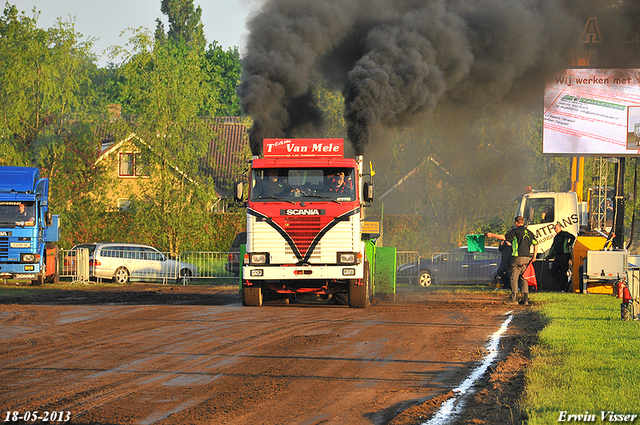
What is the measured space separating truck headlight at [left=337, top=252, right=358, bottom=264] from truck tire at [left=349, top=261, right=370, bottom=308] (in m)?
0.55

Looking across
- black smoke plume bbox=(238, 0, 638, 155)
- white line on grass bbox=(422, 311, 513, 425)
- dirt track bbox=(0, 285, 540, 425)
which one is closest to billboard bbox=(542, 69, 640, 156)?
black smoke plume bbox=(238, 0, 638, 155)

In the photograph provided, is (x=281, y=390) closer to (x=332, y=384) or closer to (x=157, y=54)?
(x=332, y=384)

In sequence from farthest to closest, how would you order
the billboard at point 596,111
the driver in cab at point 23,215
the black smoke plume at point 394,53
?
1. the billboard at point 596,111
2. the driver in cab at point 23,215
3. the black smoke plume at point 394,53

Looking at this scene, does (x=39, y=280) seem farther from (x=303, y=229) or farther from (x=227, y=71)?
(x=227, y=71)

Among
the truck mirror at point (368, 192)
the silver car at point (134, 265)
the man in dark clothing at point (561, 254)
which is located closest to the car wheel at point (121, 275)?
the silver car at point (134, 265)

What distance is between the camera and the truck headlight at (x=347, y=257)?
14.7 metres

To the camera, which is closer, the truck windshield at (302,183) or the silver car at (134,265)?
the truck windshield at (302,183)

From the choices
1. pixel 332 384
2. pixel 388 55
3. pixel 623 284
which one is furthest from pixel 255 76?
pixel 332 384

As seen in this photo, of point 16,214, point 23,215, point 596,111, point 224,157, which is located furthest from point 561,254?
point 224,157

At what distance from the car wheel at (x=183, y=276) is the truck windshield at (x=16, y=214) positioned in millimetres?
6190

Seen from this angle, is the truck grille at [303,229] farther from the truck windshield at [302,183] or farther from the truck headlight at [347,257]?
the truck headlight at [347,257]

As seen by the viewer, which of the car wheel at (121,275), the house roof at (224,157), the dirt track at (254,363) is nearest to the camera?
the dirt track at (254,363)

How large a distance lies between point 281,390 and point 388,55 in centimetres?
1485

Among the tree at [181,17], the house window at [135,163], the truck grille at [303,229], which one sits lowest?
the truck grille at [303,229]
